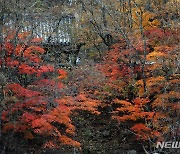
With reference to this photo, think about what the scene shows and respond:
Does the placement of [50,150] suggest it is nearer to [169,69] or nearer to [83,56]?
[169,69]

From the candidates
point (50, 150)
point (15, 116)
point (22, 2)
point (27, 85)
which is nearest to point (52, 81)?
point (27, 85)

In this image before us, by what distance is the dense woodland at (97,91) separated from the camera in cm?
964

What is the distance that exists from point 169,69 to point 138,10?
13.9 ft

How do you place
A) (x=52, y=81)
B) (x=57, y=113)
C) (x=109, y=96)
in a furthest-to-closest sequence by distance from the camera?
(x=109, y=96)
(x=52, y=81)
(x=57, y=113)

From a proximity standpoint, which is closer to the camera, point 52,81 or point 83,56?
point 52,81

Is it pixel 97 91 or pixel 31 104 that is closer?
Answer: pixel 31 104

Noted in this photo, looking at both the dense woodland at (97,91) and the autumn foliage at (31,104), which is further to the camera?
the dense woodland at (97,91)

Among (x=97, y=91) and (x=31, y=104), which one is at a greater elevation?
(x=97, y=91)

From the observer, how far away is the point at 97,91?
11711 mm

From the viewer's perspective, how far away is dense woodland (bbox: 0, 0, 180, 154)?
9641mm

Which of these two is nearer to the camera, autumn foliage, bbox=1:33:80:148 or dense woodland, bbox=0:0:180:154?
autumn foliage, bbox=1:33:80:148

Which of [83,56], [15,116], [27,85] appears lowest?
[15,116]

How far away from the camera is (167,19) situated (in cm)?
1366

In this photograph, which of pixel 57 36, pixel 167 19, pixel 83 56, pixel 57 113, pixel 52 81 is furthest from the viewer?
pixel 83 56
